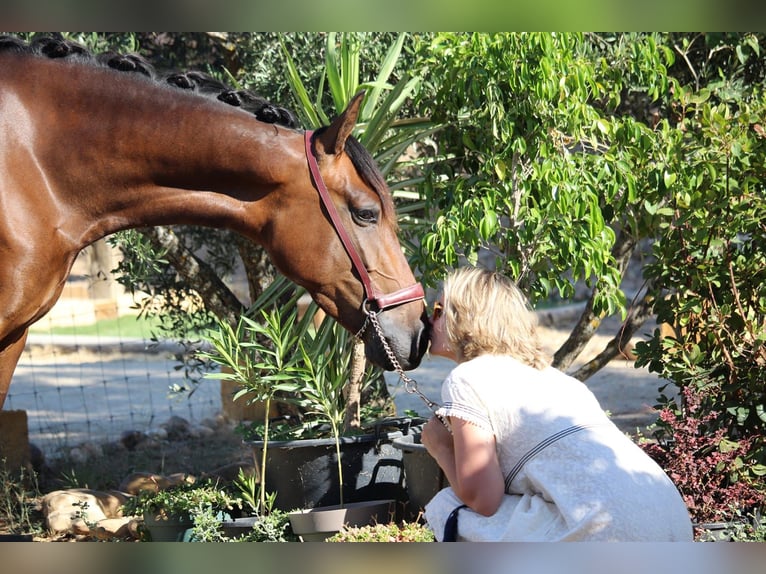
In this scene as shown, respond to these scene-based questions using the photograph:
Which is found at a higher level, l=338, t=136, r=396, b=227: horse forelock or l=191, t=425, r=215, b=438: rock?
l=338, t=136, r=396, b=227: horse forelock

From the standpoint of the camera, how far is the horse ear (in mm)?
2686

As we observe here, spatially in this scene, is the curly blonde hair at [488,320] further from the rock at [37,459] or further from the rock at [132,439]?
the rock at [132,439]

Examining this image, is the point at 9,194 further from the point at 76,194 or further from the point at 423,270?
the point at 423,270

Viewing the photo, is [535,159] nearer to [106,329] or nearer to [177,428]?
[177,428]

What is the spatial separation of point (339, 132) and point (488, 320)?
0.78 m

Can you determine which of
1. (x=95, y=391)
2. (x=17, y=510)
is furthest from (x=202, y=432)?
(x=95, y=391)

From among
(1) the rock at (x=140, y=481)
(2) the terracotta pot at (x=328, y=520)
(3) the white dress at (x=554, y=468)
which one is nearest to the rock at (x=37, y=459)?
(1) the rock at (x=140, y=481)

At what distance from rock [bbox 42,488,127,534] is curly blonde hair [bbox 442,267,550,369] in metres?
2.78

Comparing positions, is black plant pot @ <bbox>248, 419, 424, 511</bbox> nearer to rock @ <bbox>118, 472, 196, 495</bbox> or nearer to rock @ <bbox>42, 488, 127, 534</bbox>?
rock @ <bbox>42, 488, 127, 534</bbox>

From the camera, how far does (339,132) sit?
2738mm

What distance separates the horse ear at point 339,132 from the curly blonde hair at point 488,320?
59 centimetres

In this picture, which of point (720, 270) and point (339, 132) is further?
point (720, 270)

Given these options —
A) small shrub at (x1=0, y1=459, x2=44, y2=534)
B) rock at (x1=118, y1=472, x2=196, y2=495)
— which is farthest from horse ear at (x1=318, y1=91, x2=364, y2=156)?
small shrub at (x1=0, y1=459, x2=44, y2=534)
